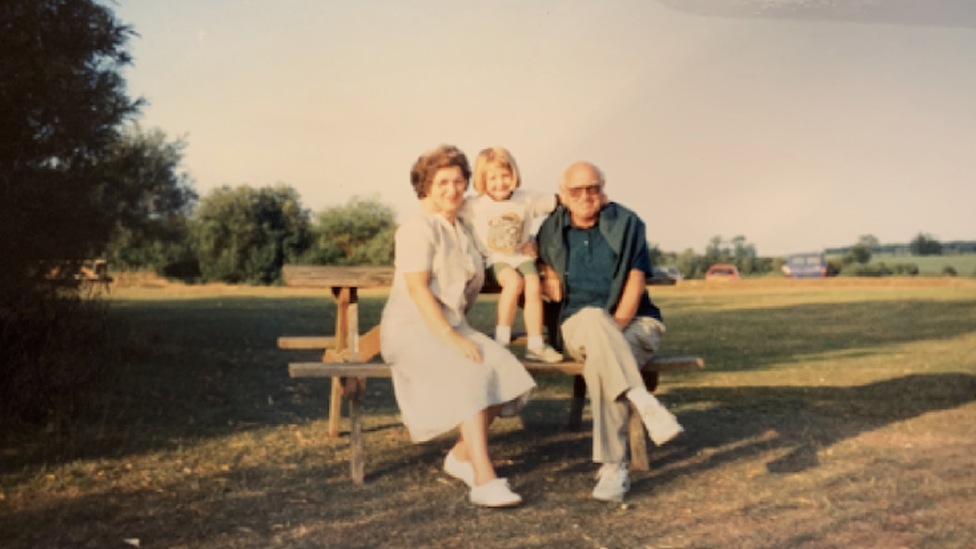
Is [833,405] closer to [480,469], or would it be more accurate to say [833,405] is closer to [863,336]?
[480,469]

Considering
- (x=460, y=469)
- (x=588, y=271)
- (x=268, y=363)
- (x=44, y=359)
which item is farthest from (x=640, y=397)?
(x=268, y=363)

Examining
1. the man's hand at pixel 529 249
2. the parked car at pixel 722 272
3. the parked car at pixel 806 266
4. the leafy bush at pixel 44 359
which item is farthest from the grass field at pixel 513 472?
the parked car at pixel 722 272

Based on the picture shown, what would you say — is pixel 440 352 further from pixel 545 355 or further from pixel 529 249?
pixel 529 249

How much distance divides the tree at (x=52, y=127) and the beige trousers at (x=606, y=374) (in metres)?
4.32

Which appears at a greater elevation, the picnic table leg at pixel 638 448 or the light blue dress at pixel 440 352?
the light blue dress at pixel 440 352

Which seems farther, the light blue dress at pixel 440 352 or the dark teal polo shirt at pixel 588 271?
the dark teal polo shirt at pixel 588 271

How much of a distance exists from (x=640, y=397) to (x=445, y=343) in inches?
40.1

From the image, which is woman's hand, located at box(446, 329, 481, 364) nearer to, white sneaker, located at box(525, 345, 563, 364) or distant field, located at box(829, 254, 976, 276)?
white sneaker, located at box(525, 345, 563, 364)

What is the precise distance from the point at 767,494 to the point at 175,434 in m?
3.74

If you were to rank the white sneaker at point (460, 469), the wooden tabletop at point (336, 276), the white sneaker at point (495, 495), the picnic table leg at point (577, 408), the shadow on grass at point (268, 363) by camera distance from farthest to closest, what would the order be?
the picnic table leg at point (577, 408), the shadow on grass at point (268, 363), the wooden tabletop at point (336, 276), the white sneaker at point (460, 469), the white sneaker at point (495, 495)

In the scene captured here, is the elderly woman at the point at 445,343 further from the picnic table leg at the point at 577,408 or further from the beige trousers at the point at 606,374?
the picnic table leg at the point at 577,408

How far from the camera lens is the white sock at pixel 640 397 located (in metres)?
4.36

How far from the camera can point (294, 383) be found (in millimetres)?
8656

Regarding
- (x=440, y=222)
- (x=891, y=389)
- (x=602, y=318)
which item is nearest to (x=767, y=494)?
(x=602, y=318)
